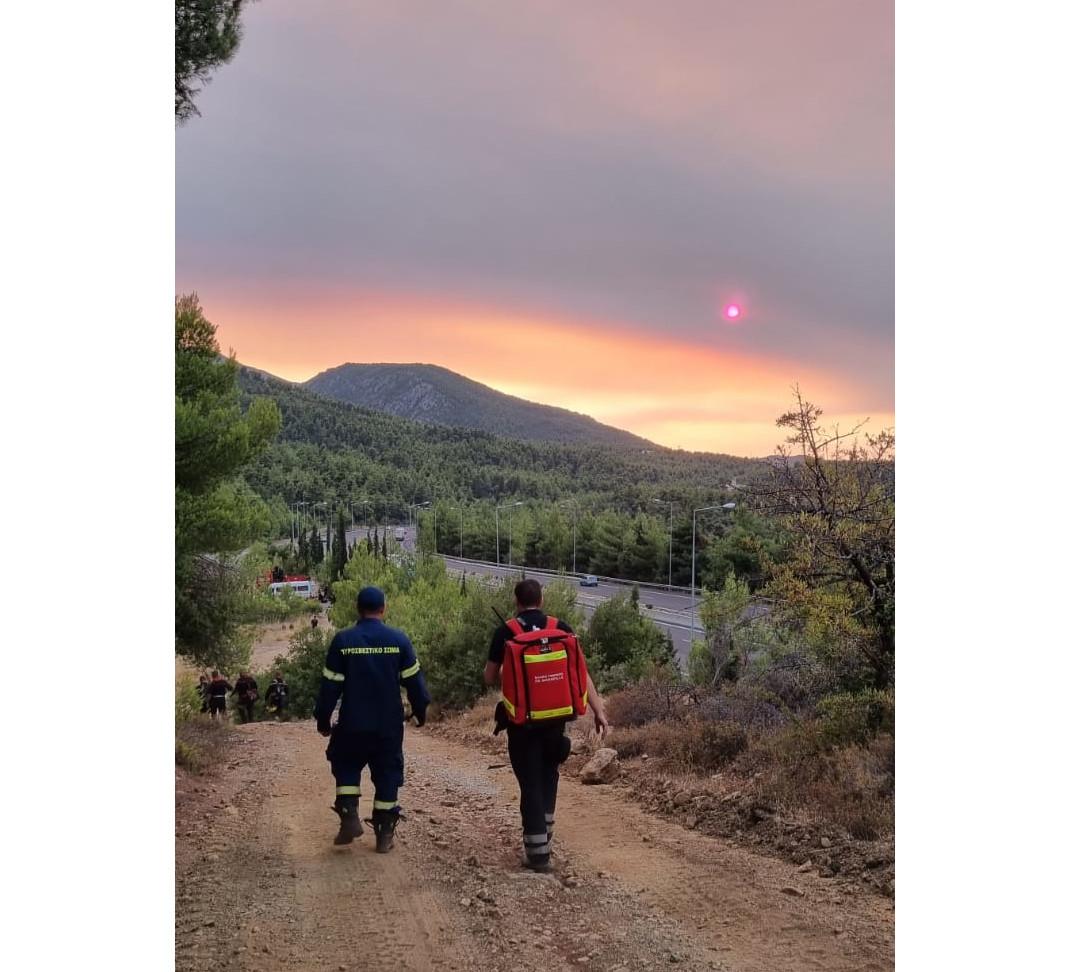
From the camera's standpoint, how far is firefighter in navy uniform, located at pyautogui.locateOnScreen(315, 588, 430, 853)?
3896 millimetres

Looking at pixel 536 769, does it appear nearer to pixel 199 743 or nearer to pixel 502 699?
pixel 502 699

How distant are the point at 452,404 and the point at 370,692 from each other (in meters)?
39.1

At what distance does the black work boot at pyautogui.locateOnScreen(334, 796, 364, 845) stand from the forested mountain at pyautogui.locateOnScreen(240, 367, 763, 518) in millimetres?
13558

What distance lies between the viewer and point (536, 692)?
3.76 metres

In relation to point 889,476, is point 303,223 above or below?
above

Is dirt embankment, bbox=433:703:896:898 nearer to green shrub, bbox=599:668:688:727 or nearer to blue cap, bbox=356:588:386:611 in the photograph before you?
green shrub, bbox=599:668:688:727

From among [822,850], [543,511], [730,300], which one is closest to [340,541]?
[543,511]

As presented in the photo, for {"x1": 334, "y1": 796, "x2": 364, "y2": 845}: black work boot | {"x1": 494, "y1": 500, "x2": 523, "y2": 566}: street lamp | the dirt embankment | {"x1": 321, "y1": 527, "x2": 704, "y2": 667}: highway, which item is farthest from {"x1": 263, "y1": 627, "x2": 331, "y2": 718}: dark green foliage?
{"x1": 334, "y1": 796, "x2": 364, "y2": 845}: black work boot

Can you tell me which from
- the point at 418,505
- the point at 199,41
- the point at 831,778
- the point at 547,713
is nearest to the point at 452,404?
the point at 418,505

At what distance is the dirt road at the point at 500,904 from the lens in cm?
320
